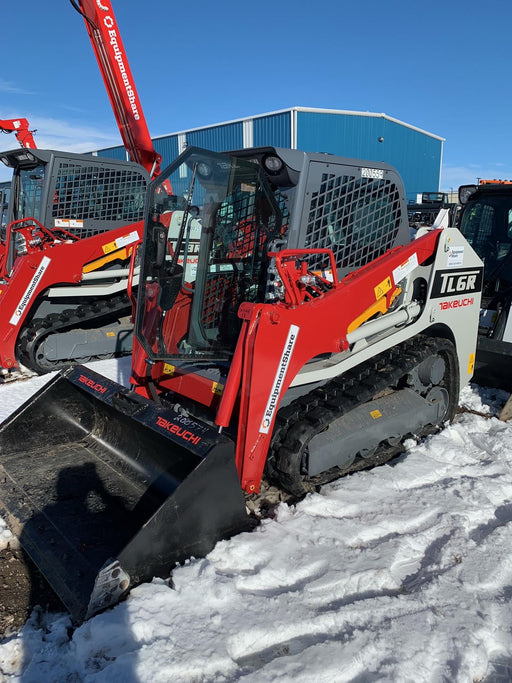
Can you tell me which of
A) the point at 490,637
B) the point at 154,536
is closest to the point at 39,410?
the point at 154,536

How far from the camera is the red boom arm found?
7.12 metres

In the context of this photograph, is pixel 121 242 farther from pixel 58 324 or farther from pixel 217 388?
pixel 217 388

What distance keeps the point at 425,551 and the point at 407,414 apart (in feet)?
4.33

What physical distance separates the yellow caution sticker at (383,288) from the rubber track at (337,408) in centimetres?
56

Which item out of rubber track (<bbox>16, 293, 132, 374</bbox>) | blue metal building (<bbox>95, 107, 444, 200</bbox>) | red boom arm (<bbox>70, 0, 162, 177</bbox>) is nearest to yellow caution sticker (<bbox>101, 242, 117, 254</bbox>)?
rubber track (<bbox>16, 293, 132, 374</bbox>)

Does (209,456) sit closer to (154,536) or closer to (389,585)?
(154,536)

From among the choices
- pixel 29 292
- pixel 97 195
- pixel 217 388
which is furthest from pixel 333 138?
pixel 217 388

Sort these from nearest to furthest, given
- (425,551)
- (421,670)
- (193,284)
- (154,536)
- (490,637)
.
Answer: (421,670), (490,637), (154,536), (425,551), (193,284)

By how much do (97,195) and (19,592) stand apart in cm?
572

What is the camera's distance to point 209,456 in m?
2.72

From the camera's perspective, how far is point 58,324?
274 inches

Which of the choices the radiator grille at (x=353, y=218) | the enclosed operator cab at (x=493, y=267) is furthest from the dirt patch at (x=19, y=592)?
the enclosed operator cab at (x=493, y=267)

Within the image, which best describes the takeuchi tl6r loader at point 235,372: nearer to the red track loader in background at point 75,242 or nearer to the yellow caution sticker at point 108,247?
the red track loader in background at point 75,242

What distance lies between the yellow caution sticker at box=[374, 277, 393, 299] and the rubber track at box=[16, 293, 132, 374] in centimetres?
442
